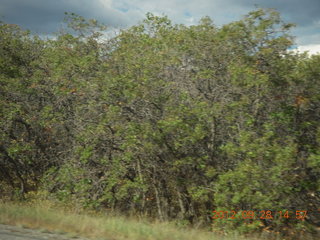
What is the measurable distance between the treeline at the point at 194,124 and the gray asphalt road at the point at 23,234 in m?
4.44

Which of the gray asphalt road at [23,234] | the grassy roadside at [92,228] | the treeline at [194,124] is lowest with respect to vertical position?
the gray asphalt road at [23,234]

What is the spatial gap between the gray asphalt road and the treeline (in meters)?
4.44

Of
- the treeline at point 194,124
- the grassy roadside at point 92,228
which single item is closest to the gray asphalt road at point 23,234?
the grassy roadside at point 92,228

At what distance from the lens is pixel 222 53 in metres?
11.2

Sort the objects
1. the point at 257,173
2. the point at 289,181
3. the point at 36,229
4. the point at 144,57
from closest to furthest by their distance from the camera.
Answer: the point at 36,229 → the point at 257,173 → the point at 289,181 → the point at 144,57

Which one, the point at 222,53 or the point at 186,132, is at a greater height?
the point at 222,53

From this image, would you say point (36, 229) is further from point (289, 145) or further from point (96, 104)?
point (289, 145)

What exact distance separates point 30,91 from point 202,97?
671 centimetres

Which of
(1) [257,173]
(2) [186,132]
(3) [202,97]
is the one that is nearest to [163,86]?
(3) [202,97]
